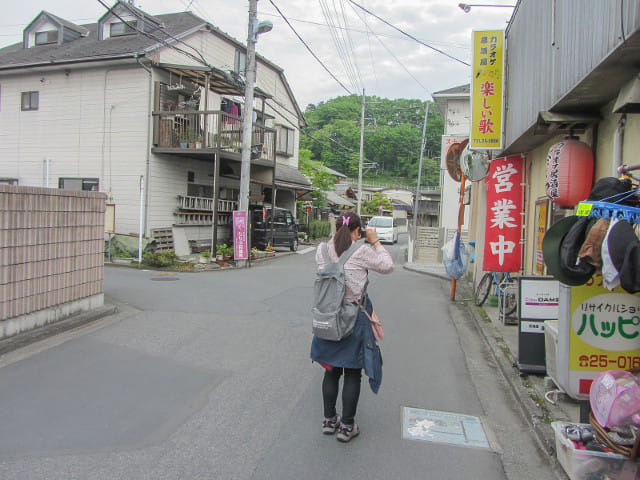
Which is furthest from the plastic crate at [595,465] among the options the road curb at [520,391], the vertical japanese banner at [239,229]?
the vertical japanese banner at [239,229]

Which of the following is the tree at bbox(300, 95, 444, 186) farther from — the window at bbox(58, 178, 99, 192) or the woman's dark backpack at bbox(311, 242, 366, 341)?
the woman's dark backpack at bbox(311, 242, 366, 341)

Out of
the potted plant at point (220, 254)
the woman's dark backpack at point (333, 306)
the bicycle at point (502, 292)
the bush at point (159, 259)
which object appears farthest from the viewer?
the potted plant at point (220, 254)

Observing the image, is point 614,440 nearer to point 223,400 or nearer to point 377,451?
point 377,451

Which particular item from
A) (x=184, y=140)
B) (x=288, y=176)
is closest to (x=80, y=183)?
(x=184, y=140)

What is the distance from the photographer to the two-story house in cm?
1633

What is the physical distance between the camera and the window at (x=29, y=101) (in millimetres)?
18250

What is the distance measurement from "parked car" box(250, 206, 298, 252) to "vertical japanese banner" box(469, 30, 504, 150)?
476 inches

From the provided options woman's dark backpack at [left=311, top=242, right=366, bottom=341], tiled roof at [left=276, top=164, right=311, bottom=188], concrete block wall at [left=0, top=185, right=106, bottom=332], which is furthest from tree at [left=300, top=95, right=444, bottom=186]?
woman's dark backpack at [left=311, top=242, right=366, bottom=341]

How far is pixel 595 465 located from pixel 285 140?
78.8 ft

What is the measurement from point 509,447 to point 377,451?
112cm

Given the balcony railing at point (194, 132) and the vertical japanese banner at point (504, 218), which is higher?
the balcony railing at point (194, 132)

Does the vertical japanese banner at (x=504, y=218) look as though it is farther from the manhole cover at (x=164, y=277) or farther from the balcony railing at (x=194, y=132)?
the balcony railing at (x=194, y=132)

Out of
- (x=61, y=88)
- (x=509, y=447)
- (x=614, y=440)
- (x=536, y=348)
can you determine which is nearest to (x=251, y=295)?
(x=536, y=348)

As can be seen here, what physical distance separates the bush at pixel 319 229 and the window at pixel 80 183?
46.0 ft
